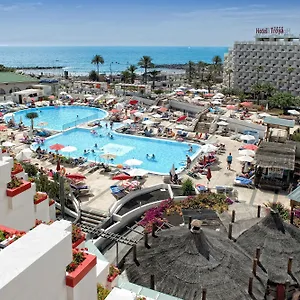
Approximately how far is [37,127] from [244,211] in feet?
90.0

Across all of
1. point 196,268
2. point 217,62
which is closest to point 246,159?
point 196,268

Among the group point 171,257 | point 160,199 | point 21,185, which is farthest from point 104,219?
point 21,185

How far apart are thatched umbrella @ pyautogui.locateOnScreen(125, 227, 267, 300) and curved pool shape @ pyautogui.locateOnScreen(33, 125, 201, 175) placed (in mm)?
14434

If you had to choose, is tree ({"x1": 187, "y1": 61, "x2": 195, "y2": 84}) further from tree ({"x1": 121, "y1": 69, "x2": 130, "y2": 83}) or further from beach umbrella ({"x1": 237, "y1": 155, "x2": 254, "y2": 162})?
beach umbrella ({"x1": 237, "y1": 155, "x2": 254, "y2": 162})

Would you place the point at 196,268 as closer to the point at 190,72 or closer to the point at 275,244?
the point at 275,244

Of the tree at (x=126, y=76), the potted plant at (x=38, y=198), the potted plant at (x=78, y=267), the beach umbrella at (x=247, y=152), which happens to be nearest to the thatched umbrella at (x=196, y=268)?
the potted plant at (x=38, y=198)

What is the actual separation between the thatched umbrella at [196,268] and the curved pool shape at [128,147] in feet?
47.4

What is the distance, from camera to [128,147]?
3356cm

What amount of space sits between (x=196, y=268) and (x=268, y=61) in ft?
195

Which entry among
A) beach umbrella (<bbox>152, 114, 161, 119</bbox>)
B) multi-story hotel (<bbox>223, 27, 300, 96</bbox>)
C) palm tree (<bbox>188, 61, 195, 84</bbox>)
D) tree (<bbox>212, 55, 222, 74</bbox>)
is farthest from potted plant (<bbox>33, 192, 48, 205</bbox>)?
tree (<bbox>212, 55, 222, 74</bbox>)

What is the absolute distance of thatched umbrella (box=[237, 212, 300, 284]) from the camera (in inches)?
499

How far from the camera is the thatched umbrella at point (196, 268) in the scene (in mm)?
11242

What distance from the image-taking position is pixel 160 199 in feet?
68.6

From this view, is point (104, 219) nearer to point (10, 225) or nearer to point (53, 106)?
point (10, 225)
